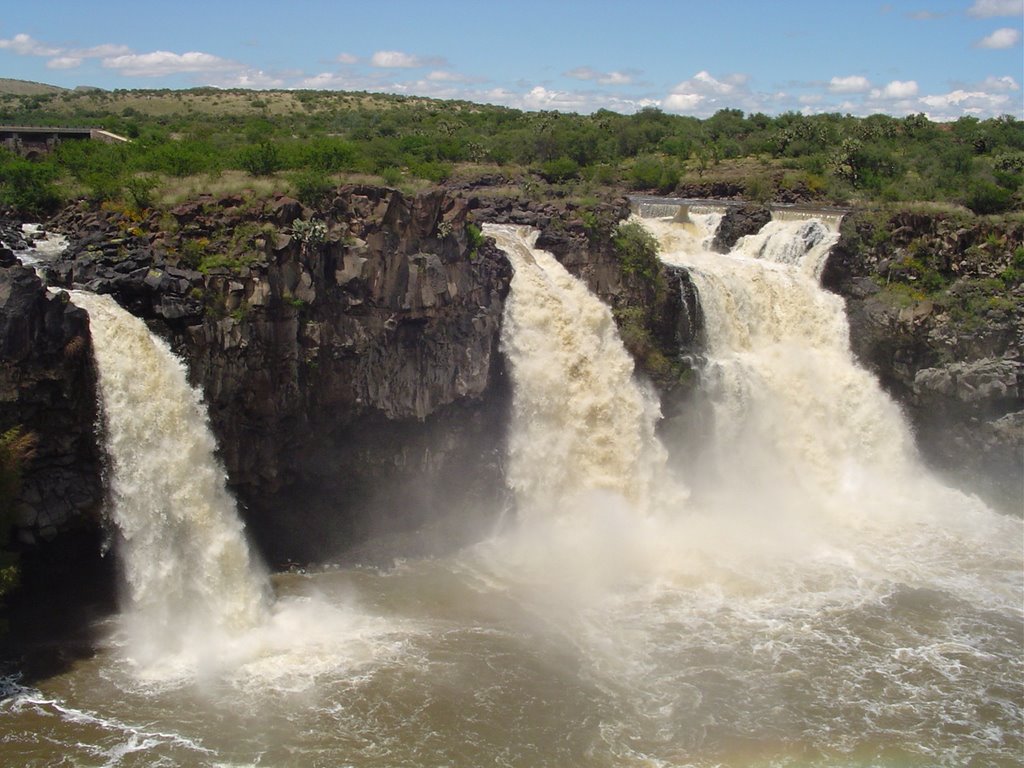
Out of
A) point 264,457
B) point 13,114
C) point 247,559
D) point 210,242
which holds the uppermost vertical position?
point 13,114

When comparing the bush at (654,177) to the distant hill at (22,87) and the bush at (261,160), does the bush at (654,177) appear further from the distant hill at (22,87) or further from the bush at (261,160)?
the distant hill at (22,87)

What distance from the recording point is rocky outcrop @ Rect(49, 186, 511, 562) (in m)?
24.2

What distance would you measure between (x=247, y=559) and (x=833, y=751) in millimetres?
14574

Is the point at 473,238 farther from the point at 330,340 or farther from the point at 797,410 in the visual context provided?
the point at 797,410

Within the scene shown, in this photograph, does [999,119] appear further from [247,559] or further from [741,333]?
[247,559]

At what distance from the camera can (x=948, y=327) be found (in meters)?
34.3

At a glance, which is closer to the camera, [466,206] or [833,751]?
[833,751]

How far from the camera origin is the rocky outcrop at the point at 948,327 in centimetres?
3328

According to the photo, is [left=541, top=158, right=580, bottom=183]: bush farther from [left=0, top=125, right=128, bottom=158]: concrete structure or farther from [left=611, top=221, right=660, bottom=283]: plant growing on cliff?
[left=0, top=125, right=128, bottom=158]: concrete structure

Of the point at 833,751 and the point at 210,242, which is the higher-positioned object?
the point at 210,242

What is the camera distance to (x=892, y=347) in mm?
35562

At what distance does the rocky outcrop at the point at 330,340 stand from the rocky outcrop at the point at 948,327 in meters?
15.3

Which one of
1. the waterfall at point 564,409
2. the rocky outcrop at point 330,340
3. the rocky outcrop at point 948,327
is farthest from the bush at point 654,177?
the rocky outcrop at point 330,340

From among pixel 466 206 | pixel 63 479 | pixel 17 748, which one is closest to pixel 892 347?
pixel 466 206
